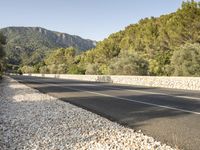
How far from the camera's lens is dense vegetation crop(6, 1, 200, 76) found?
4306 centimetres

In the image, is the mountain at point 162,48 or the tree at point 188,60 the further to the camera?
the mountain at point 162,48

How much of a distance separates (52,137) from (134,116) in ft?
13.5

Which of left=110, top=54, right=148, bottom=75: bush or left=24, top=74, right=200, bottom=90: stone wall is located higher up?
left=110, top=54, right=148, bottom=75: bush

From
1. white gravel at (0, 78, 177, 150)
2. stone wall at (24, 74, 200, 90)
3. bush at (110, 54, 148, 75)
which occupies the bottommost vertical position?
white gravel at (0, 78, 177, 150)

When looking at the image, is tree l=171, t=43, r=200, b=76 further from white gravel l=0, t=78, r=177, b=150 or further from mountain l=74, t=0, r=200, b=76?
white gravel l=0, t=78, r=177, b=150

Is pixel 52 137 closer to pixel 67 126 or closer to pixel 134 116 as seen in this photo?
pixel 67 126

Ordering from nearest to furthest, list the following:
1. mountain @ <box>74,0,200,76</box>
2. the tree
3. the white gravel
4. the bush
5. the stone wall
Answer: the white gravel < the stone wall < the tree < mountain @ <box>74,0,200,76</box> < the bush

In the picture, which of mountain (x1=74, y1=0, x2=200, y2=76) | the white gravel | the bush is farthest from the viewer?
the bush

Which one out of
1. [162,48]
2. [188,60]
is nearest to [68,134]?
[188,60]

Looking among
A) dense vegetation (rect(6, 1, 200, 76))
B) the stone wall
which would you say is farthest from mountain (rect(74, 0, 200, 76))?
the stone wall

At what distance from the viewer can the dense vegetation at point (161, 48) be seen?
141ft

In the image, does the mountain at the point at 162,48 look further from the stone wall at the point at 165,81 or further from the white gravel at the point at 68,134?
the white gravel at the point at 68,134

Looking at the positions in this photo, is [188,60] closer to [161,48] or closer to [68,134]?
[161,48]

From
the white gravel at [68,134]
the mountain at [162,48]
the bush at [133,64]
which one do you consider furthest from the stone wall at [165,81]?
the white gravel at [68,134]
